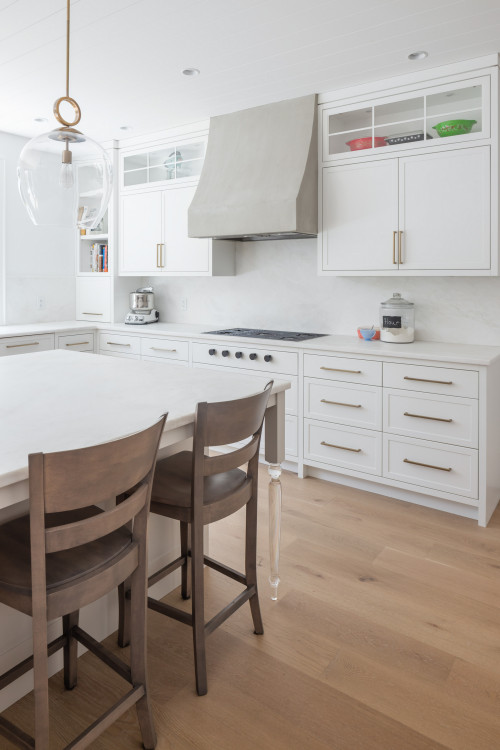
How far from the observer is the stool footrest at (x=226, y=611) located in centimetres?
172

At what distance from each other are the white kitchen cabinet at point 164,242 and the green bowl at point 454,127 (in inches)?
72.3

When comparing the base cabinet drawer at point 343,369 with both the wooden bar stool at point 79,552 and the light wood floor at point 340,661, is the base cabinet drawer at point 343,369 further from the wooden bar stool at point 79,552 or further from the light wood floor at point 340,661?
the wooden bar stool at point 79,552

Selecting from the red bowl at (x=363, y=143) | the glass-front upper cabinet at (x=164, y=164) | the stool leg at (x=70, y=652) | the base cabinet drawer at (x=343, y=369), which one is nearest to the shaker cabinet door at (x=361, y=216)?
the red bowl at (x=363, y=143)

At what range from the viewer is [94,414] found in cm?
158

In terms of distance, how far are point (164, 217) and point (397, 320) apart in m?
2.21

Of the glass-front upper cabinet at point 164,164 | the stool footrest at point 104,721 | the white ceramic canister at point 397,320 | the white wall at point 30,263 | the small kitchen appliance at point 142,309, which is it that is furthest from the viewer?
the small kitchen appliance at point 142,309

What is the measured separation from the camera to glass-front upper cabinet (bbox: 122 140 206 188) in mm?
4250

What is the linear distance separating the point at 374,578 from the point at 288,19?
106 inches

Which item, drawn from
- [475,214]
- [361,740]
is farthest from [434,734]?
[475,214]

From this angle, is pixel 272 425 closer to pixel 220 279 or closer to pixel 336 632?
pixel 336 632

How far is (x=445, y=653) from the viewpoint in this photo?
189 centimetres

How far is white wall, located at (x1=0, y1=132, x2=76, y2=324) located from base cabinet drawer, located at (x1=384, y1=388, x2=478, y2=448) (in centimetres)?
345

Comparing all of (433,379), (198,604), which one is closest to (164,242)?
(433,379)

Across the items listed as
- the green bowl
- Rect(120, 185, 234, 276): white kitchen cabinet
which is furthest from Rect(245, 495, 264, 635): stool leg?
Rect(120, 185, 234, 276): white kitchen cabinet
